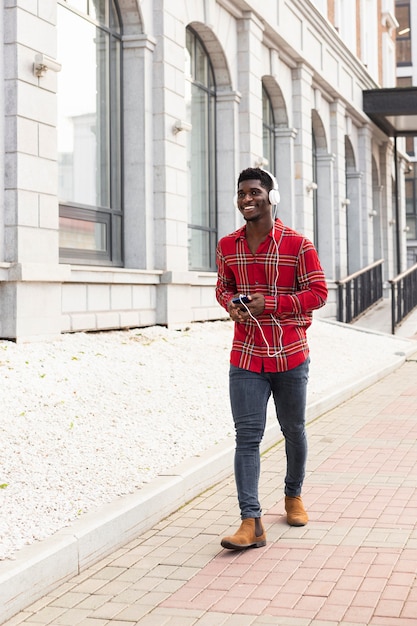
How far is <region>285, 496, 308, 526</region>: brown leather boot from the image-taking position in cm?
546

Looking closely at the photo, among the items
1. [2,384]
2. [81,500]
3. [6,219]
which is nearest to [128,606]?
[81,500]

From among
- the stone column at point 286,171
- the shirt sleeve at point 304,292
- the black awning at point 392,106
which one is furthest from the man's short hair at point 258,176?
the black awning at point 392,106

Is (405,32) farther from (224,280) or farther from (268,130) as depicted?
(224,280)

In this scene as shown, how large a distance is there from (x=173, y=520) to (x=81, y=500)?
701mm

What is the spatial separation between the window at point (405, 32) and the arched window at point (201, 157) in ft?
119

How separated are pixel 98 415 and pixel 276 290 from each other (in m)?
2.55

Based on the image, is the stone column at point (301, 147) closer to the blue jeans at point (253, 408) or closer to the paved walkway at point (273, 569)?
the paved walkway at point (273, 569)

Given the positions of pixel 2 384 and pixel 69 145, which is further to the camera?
pixel 69 145

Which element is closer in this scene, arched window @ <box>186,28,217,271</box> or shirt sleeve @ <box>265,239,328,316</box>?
shirt sleeve @ <box>265,239,328,316</box>

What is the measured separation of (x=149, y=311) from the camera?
40.8 feet

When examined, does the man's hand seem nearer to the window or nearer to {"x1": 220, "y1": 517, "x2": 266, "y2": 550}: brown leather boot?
{"x1": 220, "y1": 517, "x2": 266, "y2": 550}: brown leather boot

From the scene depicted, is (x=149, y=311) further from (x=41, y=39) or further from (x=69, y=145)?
(x=41, y=39)

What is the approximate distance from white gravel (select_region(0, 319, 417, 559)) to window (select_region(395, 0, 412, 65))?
41.1 meters

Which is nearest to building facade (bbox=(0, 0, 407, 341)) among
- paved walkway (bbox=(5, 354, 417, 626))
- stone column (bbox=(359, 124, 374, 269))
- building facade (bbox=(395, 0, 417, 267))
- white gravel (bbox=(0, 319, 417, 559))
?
white gravel (bbox=(0, 319, 417, 559))
